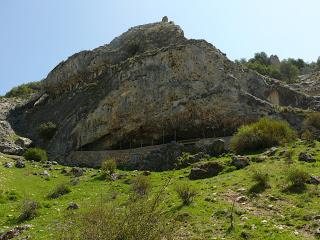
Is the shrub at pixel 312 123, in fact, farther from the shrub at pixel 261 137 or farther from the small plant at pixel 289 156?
the small plant at pixel 289 156

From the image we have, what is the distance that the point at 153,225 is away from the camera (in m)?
11.7

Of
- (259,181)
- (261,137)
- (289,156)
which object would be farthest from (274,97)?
(259,181)

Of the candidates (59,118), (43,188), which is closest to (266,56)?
(59,118)

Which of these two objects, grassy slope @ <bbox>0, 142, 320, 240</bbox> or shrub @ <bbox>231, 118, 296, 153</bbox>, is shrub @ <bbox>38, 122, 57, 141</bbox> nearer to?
grassy slope @ <bbox>0, 142, 320, 240</bbox>

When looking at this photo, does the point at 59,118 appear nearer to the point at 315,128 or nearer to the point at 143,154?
the point at 143,154

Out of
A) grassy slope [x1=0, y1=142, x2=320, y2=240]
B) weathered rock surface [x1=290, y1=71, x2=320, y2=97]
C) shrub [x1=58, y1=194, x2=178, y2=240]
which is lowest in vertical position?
grassy slope [x1=0, y1=142, x2=320, y2=240]

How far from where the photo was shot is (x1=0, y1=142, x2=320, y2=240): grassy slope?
641 inches

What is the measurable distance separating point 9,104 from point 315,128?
39.6 meters

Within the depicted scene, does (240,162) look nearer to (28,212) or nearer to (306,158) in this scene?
(306,158)

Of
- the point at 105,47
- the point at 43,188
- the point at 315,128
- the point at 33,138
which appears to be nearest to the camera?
the point at 43,188

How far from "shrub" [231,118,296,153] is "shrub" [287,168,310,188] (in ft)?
45.9

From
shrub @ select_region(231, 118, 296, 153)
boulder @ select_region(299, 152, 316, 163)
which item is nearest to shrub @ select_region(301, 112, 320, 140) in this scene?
shrub @ select_region(231, 118, 296, 153)

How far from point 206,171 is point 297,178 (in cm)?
753

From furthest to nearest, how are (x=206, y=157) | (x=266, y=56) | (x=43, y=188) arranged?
(x=266, y=56) → (x=206, y=157) → (x=43, y=188)
